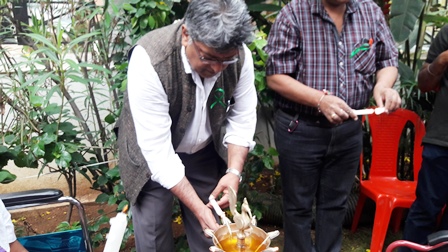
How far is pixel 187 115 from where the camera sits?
161 cm

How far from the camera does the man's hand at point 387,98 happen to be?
75.5 inches

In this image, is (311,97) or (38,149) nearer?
(311,97)

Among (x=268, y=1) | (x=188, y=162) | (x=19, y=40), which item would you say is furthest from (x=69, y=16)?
(x=188, y=162)

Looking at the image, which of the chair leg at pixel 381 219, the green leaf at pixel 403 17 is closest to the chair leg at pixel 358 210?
the chair leg at pixel 381 219

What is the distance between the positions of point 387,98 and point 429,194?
1.94ft

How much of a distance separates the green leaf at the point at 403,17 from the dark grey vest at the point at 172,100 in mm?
1125

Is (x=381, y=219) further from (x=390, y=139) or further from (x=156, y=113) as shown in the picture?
(x=156, y=113)

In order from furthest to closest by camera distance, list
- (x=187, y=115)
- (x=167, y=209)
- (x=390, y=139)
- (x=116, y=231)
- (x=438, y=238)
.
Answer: (x=390, y=139)
(x=167, y=209)
(x=187, y=115)
(x=438, y=238)
(x=116, y=231)

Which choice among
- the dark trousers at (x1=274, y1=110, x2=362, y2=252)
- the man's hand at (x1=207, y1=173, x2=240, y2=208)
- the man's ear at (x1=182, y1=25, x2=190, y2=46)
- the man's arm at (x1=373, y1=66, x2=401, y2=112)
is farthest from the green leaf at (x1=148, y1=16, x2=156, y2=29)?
the man's arm at (x1=373, y1=66, x2=401, y2=112)

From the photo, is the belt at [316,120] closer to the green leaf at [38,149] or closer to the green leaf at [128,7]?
the green leaf at [128,7]

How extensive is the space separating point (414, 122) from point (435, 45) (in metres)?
0.63

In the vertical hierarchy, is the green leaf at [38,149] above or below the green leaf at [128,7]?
below

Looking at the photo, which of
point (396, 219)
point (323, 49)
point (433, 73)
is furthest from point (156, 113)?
point (396, 219)

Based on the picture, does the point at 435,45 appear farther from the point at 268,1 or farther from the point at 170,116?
the point at 170,116
